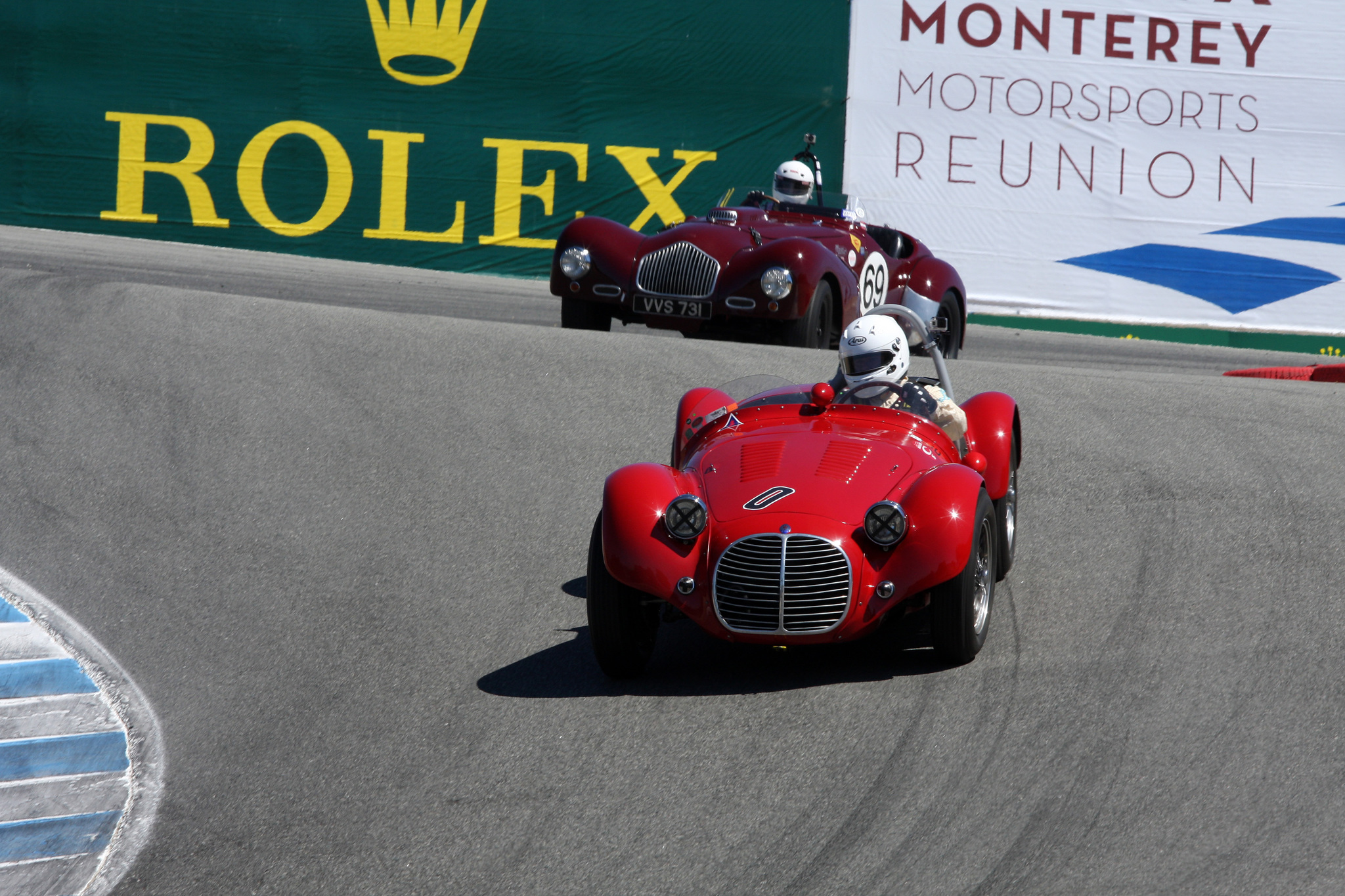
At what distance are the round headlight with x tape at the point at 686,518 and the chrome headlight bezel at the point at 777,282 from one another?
5179 millimetres

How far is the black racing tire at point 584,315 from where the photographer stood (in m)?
11.1

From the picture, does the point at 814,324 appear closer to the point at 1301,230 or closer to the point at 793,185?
the point at 793,185

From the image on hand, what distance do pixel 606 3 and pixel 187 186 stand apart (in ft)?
16.1

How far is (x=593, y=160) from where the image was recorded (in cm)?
1630

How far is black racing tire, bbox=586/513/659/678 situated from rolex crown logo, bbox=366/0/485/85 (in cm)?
1187

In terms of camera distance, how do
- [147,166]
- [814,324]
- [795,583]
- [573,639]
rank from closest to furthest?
[795,583] < [573,639] < [814,324] < [147,166]

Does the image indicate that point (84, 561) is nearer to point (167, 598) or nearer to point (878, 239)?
point (167, 598)

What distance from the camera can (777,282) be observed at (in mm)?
10242

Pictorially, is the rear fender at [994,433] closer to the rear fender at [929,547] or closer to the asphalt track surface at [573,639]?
the asphalt track surface at [573,639]

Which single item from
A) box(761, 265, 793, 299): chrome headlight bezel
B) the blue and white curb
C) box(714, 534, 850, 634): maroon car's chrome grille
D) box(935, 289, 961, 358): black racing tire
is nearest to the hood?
box(714, 534, 850, 634): maroon car's chrome grille

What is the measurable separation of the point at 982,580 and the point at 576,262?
589 centimetres

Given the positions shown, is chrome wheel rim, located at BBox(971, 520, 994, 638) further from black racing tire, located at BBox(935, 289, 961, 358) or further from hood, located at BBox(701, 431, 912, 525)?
black racing tire, located at BBox(935, 289, 961, 358)

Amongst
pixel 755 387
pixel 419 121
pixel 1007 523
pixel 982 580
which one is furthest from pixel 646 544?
pixel 419 121

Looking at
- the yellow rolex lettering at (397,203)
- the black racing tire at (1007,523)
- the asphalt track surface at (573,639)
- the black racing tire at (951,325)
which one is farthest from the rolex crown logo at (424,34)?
the black racing tire at (1007,523)
